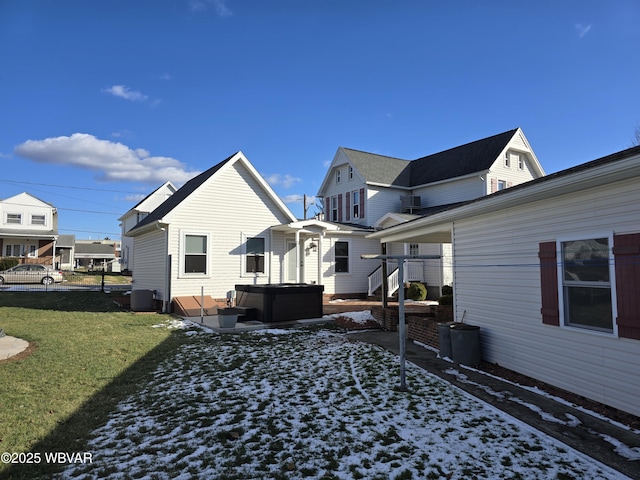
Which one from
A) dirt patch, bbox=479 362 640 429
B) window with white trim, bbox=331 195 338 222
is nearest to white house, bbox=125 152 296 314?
window with white trim, bbox=331 195 338 222

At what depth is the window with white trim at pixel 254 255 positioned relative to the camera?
15734mm

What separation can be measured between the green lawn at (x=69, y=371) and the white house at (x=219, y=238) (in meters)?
2.25

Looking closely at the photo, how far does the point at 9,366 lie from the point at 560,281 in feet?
30.1

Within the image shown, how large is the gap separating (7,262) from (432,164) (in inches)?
1384

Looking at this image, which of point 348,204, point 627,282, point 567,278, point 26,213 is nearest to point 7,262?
point 26,213

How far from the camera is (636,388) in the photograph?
4473mm

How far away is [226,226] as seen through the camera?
50.1 ft

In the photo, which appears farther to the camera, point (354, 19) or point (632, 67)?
point (632, 67)

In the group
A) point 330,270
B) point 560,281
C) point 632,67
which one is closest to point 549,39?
point 632,67

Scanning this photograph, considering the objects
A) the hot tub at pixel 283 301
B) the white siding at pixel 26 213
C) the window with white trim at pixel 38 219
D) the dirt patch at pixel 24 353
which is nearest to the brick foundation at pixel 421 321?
the hot tub at pixel 283 301

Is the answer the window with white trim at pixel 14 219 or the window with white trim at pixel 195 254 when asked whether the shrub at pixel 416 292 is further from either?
the window with white trim at pixel 14 219

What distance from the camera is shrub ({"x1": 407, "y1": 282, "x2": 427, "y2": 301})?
18.0 meters

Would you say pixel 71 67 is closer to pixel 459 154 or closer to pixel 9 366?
pixel 9 366

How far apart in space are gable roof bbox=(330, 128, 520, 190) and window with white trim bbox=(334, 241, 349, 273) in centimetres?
559
